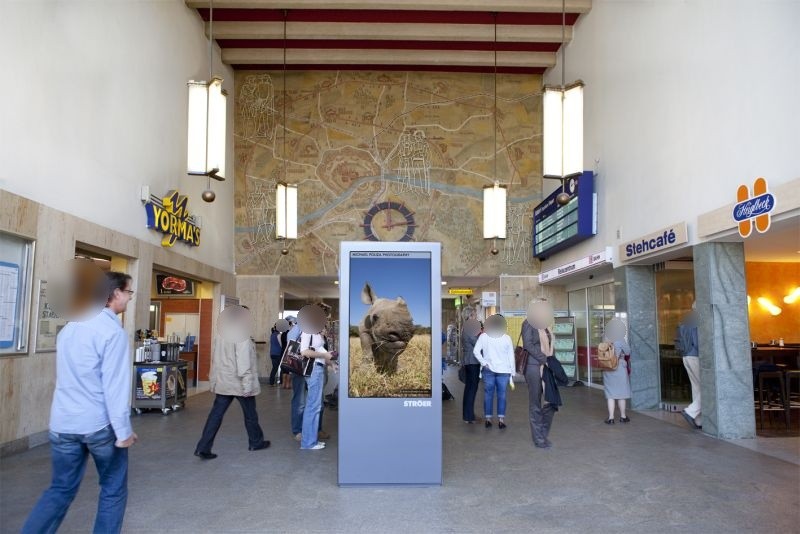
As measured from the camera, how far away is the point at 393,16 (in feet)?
43.3

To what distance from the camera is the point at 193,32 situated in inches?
492

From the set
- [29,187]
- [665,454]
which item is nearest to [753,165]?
[665,454]

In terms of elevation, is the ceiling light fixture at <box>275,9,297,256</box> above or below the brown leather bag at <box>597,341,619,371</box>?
above

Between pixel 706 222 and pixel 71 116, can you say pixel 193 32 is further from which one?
pixel 706 222

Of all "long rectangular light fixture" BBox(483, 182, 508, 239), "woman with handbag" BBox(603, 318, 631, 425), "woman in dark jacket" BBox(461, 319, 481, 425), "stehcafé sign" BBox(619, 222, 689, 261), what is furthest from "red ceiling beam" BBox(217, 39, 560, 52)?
"woman with handbag" BBox(603, 318, 631, 425)

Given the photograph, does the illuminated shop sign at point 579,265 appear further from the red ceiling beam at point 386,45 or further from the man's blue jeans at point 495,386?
the red ceiling beam at point 386,45

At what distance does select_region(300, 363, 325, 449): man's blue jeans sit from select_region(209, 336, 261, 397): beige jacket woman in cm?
59

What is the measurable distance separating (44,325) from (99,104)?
3373 millimetres

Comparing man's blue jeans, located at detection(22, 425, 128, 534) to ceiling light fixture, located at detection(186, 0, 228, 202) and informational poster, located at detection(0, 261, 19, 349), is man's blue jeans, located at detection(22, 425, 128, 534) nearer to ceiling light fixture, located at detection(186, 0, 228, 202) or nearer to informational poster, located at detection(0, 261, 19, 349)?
informational poster, located at detection(0, 261, 19, 349)

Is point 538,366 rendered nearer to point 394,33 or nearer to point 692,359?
point 692,359

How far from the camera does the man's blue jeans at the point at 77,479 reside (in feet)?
10.2

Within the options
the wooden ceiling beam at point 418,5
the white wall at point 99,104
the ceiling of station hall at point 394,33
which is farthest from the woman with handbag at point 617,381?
the white wall at point 99,104

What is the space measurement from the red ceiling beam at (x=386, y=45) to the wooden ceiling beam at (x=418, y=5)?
203 centimetres

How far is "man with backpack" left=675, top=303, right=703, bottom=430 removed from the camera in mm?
8008
